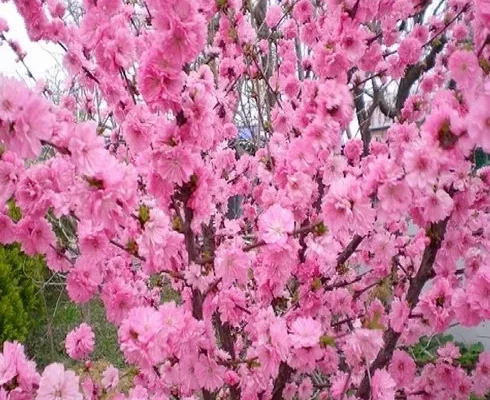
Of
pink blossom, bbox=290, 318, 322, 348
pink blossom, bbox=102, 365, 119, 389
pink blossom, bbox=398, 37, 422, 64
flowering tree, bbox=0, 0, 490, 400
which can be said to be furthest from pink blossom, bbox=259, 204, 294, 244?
pink blossom, bbox=398, 37, 422, 64

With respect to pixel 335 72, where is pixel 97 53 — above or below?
below

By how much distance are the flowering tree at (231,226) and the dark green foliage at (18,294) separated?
299 cm

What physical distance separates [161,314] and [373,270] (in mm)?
1568

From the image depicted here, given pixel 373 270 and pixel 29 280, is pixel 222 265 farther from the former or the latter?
pixel 29 280

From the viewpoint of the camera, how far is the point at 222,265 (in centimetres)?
183

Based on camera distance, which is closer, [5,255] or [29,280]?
[5,255]

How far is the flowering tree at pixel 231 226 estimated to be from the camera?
1377 mm

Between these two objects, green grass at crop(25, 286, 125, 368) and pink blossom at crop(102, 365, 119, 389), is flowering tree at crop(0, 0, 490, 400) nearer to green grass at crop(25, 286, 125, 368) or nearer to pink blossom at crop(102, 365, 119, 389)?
pink blossom at crop(102, 365, 119, 389)

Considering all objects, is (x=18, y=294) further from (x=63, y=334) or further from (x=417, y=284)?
(x=417, y=284)

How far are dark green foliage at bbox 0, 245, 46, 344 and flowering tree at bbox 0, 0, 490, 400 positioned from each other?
9.80 ft

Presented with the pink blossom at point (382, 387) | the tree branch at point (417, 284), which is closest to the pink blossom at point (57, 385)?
the pink blossom at point (382, 387)

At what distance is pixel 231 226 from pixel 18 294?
3503mm

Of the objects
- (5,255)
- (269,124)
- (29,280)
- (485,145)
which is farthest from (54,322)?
(485,145)

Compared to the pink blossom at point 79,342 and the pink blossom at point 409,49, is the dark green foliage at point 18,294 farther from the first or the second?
the pink blossom at point 409,49
